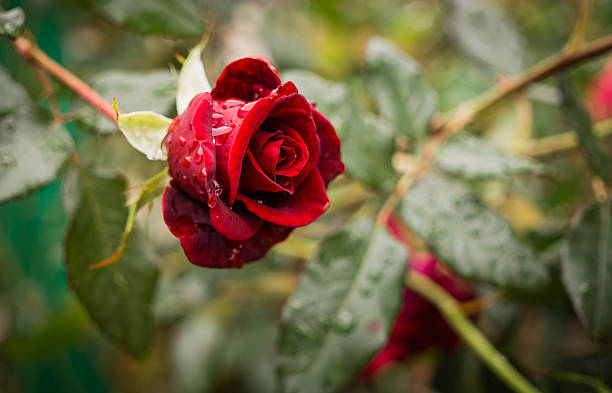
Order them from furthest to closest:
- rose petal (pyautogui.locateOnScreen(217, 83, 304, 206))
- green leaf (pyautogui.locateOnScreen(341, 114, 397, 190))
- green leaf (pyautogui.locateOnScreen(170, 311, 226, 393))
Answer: green leaf (pyautogui.locateOnScreen(170, 311, 226, 393)), green leaf (pyautogui.locateOnScreen(341, 114, 397, 190)), rose petal (pyautogui.locateOnScreen(217, 83, 304, 206))

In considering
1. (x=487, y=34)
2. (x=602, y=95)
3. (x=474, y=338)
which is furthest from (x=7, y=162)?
(x=602, y=95)

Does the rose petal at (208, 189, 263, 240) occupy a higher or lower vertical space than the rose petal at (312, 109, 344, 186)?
lower

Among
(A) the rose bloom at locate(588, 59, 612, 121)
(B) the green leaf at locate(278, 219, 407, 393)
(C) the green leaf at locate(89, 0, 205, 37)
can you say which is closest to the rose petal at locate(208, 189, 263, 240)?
(B) the green leaf at locate(278, 219, 407, 393)

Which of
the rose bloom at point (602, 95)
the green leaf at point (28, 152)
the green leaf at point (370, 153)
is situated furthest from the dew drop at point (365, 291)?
the rose bloom at point (602, 95)

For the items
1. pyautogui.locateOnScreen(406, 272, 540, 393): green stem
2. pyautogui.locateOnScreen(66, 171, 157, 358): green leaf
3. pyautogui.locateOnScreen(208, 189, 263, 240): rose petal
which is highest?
pyautogui.locateOnScreen(208, 189, 263, 240): rose petal

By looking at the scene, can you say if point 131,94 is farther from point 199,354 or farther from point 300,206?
point 199,354

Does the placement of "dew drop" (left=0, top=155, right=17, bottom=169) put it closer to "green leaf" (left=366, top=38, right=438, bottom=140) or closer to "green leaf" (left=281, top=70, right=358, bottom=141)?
"green leaf" (left=281, top=70, right=358, bottom=141)

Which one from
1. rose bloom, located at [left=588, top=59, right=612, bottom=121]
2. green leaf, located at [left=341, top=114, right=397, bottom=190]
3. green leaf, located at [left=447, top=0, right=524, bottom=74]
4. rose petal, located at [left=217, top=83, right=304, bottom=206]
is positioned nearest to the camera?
rose petal, located at [left=217, top=83, right=304, bottom=206]
